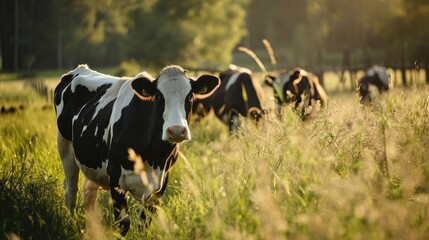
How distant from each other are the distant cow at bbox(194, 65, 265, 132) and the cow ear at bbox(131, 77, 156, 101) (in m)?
5.36

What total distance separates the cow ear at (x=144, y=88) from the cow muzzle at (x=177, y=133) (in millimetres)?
715

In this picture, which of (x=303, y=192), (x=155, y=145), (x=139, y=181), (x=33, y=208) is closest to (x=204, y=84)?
(x=155, y=145)

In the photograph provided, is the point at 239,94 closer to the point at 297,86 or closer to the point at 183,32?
the point at 297,86

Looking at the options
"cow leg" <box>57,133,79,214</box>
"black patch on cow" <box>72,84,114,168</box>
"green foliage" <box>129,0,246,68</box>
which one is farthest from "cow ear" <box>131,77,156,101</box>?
"green foliage" <box>129,0,246,68</box>

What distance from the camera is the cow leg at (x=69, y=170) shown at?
19.7 feet

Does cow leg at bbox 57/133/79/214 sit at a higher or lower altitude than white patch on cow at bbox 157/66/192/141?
lower

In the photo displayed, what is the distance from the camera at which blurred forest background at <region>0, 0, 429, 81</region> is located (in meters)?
31.7

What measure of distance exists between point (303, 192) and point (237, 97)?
816 cm

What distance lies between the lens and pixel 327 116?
14.9ft

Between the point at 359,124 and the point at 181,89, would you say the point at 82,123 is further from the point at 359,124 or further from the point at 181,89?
the point at 359,124

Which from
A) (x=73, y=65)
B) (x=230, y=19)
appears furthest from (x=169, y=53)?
(x=73, y=65)

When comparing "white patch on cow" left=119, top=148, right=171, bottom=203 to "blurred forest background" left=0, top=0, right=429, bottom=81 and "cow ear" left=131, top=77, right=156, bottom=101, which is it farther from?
"blurred forest background" left=0, top=0, right=429, bottom=81

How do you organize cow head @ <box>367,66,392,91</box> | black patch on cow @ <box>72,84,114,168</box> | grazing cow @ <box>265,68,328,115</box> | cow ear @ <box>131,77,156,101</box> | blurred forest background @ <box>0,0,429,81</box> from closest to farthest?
cow ear @ <box>131,77,156,101</box> → black patch on cow @ <box>72,84,114,168</box> → grazing cow @ <box>265,68,328,115</box> → cow head @ <box>367,66,392,91</box> → blurred forest background @ <box>0,0,429,81</box>

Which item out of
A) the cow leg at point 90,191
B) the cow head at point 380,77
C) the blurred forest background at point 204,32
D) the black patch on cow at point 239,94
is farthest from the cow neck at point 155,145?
→ the blurred forest background at point 204,32
